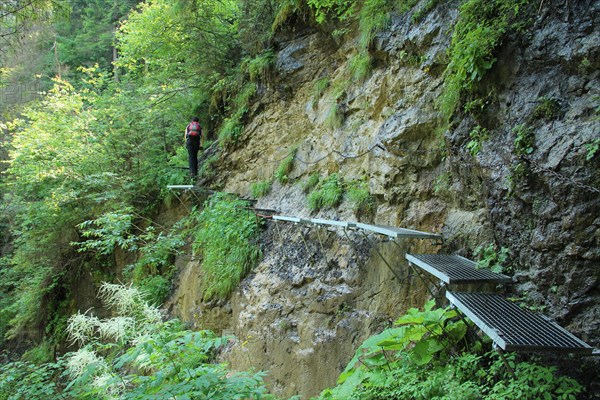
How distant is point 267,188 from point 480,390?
5770 mm

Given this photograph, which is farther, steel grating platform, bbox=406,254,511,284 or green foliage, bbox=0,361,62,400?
green foliage, bbox=0,361,62,400

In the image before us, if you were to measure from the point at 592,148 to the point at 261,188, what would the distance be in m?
6.00

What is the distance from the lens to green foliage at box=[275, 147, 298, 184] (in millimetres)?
7535

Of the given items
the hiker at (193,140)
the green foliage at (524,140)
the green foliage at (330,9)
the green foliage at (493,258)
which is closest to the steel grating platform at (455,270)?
the green foliage at (493,258)

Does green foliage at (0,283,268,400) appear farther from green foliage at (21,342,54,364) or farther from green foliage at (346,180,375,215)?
green foliage at (21,342,54,364)

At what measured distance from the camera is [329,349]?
4816mm

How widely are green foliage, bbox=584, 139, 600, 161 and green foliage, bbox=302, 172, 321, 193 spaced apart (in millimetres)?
4231

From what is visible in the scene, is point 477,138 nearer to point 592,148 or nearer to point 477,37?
point 477,37

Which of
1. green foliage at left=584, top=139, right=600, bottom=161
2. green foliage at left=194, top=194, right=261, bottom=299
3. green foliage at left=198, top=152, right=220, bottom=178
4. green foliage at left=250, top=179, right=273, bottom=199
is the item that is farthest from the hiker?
green foliage at left=584, top=139, right=600, bottom=161

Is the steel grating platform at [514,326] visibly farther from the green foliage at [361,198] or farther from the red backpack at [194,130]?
the red backpack at [194,130]

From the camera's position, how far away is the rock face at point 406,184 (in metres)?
2.94

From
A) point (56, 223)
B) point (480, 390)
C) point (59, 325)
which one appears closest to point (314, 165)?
point (480, 390)

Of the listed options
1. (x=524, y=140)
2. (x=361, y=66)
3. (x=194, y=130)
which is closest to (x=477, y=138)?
(x=524, y=140)

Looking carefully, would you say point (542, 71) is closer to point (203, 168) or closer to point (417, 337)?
point (417, 337)
